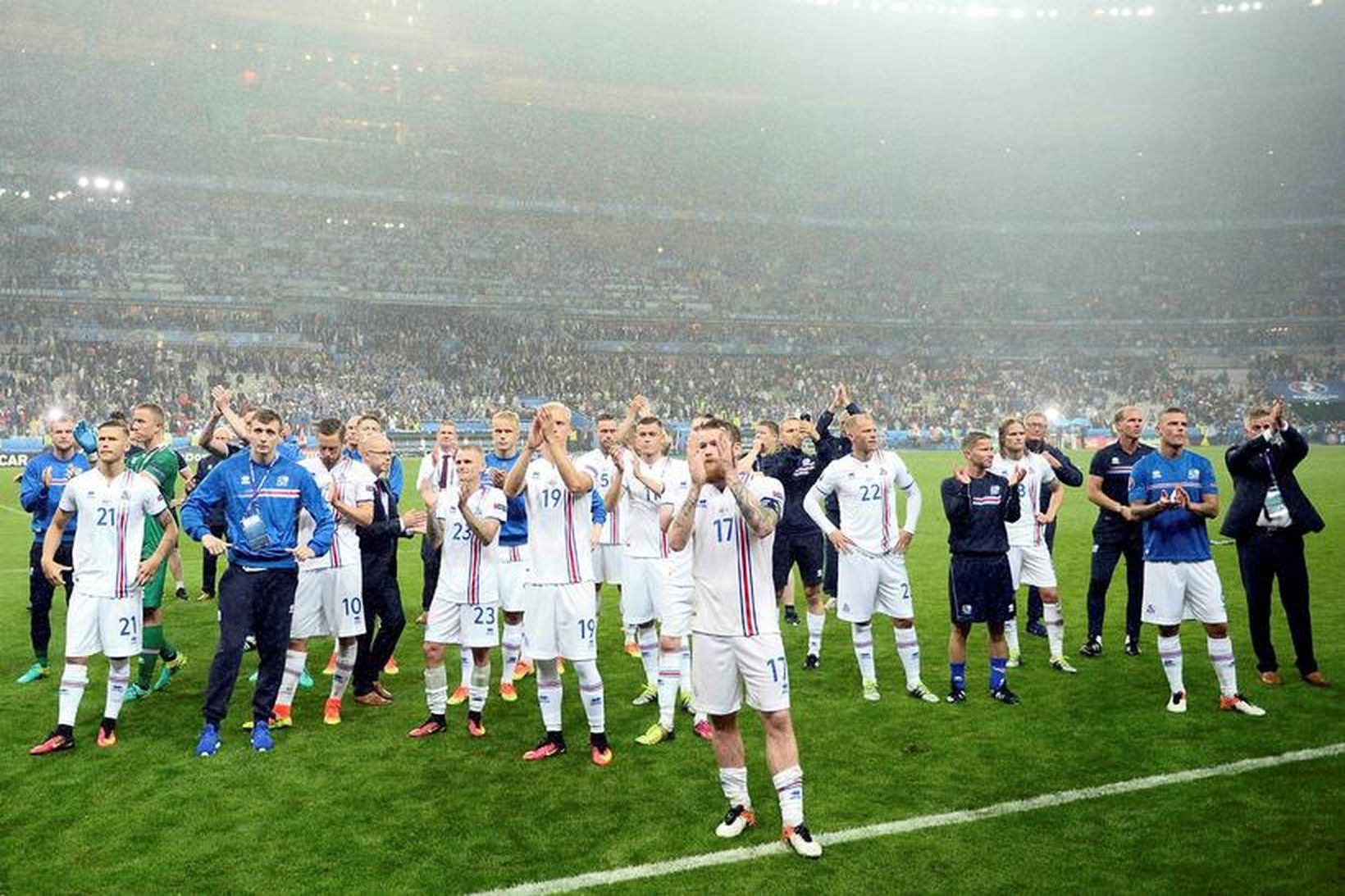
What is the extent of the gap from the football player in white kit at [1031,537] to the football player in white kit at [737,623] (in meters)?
4.51

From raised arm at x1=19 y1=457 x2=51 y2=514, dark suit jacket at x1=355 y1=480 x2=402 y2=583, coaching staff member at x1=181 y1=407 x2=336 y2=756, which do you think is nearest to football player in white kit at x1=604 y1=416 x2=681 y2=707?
dark suit jacket at x1=355 y1=480 x2=402 y2=583

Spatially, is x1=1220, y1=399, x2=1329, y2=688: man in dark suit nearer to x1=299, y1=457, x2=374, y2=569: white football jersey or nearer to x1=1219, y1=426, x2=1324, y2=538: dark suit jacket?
x1=1219, y1=426, x2=1324, y2=538: dark suit jacket

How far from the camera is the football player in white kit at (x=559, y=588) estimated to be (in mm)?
7184

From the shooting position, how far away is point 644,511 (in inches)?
361

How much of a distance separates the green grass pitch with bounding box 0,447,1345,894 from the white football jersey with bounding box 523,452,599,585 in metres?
Result: 1.37

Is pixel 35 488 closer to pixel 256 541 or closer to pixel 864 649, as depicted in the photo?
pixel 256 541

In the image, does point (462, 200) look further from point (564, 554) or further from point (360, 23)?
point (564, 554)

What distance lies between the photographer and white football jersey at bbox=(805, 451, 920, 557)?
29.2 ft

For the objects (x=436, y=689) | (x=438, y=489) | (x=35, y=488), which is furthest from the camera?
(x=35, y=488)

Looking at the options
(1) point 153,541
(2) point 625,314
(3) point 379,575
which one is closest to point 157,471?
(1) point 153,541

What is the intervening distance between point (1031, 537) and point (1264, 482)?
83.1 inches

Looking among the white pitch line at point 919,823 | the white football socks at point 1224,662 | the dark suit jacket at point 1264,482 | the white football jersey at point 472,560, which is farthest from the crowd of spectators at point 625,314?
the white pitch line at point 919,823

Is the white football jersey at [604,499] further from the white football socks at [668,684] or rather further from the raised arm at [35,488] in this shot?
the raised arm at [35,488]

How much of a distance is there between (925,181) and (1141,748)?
7331 cm
